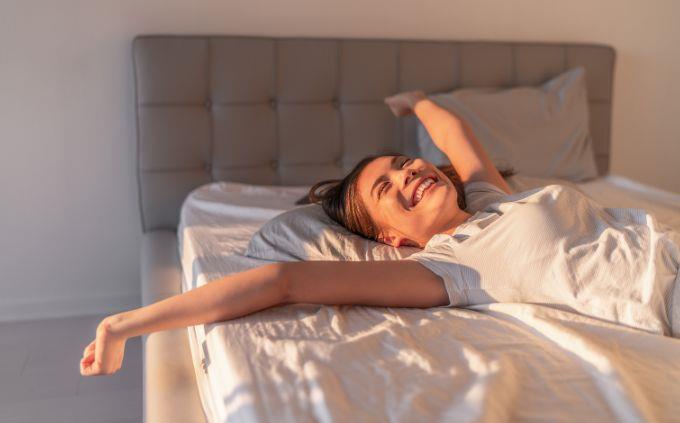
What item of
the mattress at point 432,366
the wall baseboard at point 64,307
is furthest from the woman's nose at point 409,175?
the wall baseboard at point 64,307

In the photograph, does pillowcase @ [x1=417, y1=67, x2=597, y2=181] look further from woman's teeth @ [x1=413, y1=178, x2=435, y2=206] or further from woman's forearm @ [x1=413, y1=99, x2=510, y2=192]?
woman's teeth @ [x1=413, y1=178, x2=435, y2=206]

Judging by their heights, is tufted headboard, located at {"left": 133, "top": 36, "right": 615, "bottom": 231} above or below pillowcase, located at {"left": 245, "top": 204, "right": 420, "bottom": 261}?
above

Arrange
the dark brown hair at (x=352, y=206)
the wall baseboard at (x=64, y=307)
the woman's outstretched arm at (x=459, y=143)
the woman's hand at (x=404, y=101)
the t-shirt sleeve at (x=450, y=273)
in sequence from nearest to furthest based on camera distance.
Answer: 1. the t-shirt sleeve at (x=450, y=273)
2. the dark brown hair at (x=352, y=206)
3. the woman's outstretched arm at (x=459, y=143)
4. the woman's hand at (x=404, y=101)
5. the wall baseboard at (x=64, y=307)

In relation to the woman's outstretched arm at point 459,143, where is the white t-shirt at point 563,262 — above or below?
below

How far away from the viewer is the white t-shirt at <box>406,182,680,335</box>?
133 cm

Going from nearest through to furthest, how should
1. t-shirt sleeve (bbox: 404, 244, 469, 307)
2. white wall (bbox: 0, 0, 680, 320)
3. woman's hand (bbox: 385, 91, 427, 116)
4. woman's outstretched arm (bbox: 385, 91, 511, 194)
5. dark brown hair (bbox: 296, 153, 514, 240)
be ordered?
t-shirt sleeve (bbox: 404, 244, 469, 307), dark brown hair (bbox: 296, 153, 514, 240), woman's outstretched arm (bbox: 385, 91, 511, 194), woman's hand (bbox: 385, 91, 427, 116), white wall (bbox: 0, 0, 680, 320)

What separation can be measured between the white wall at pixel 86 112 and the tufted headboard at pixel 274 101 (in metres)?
0.11

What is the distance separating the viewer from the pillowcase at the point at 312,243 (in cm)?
162

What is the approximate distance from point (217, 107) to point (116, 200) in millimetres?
494

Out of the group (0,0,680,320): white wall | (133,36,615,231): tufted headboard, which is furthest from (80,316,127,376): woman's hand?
(0,0,680,320): white wall

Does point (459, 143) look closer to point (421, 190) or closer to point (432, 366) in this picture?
point (421, 190)

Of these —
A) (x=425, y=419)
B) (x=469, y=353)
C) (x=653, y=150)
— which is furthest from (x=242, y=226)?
(x=653, y=150)

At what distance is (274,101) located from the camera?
2.51 meters

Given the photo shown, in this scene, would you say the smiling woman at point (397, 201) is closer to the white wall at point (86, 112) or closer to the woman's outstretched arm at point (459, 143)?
the woman's outstretched arm at point (459, 143)
